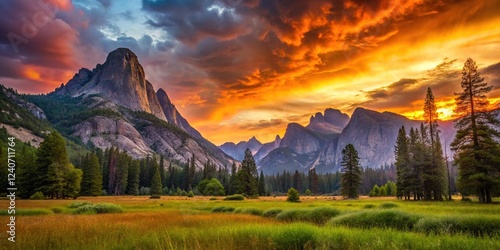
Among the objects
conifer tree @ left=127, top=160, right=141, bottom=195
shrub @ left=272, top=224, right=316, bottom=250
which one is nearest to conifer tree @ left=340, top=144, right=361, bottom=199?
shrub @ left=272, top=224, right=316, bottom=250

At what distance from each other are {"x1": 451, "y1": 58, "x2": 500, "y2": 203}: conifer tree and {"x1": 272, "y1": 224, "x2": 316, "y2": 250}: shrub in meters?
33.4

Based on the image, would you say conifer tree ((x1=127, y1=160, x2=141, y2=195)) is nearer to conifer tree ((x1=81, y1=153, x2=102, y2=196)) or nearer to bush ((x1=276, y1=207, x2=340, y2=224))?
conifer tree ((x1=81, y1=153, x2=102, y2=196))

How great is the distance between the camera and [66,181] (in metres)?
58.8

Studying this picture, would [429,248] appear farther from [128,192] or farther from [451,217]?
[128,192]

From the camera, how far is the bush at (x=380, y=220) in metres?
16.0

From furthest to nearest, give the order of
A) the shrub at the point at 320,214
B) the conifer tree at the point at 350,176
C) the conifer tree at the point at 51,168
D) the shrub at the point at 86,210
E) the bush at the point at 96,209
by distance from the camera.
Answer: the conifer tree at the point at 350,176 < the conifer tree at the point at 51,168 < the bush at the point at 96,209 < the shrub at the point at 86,210 < the shrub at the point at 320,214

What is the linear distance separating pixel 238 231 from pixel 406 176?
56.3m

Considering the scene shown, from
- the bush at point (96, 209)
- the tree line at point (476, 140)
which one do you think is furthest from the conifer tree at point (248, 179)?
the bush at point (96, 209)

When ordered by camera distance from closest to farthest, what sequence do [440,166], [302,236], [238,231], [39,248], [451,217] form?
1. [39,248]
2. [302,236]
3. [238,231]
4. [451,217]
5. [440,166]

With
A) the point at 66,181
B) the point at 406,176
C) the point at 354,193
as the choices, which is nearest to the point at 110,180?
the point at 66,181

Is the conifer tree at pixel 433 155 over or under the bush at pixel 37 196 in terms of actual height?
over

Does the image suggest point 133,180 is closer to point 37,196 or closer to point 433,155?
point 37,196

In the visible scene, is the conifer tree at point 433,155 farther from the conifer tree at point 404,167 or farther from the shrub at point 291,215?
the shrub at point 291,215

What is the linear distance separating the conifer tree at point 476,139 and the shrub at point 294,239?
33.4m
